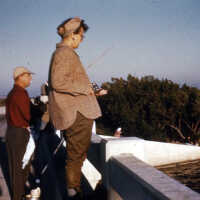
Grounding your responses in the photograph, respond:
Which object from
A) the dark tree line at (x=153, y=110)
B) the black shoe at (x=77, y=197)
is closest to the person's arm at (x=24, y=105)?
the black shoe at (x=77, y=197)

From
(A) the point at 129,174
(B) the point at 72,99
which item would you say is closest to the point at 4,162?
(B) the point at 72,99

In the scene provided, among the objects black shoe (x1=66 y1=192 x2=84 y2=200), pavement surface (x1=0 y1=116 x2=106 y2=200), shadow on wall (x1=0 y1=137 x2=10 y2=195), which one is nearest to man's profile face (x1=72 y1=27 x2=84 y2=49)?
black shoe (x1=66 y1=192 x2=84 y2=200)

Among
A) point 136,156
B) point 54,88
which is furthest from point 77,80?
point 136,156

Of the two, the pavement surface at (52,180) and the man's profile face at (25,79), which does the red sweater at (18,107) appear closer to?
the man's profile face at (25,79)

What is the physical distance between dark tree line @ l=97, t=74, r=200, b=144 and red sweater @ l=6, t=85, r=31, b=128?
430 inches

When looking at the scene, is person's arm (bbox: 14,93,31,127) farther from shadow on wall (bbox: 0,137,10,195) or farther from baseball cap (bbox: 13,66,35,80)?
shadow on wall (bbox: 0,137,10,195)

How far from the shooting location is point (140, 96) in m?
15.5

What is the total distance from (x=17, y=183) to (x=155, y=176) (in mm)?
1790

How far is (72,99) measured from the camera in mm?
2477

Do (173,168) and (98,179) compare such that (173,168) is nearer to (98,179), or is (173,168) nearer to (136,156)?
(98,179)

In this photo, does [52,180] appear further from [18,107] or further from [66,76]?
[66,76]

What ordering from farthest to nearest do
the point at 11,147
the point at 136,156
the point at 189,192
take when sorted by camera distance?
the point at 11,147, the point at 136,156, the point at 189,192

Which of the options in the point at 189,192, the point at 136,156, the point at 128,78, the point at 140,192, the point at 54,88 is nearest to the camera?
the point at 189,192

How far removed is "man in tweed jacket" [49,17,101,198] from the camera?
2434 millimetres
